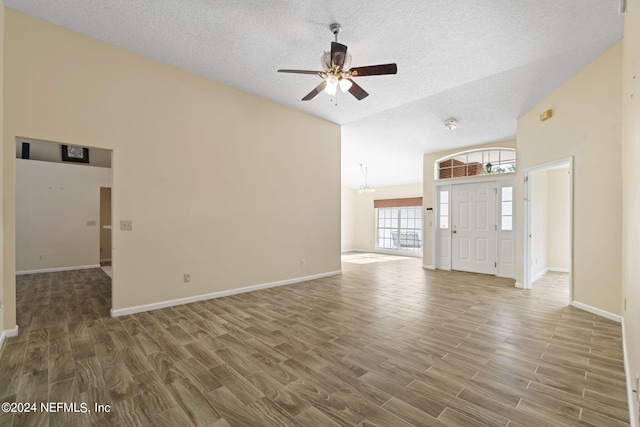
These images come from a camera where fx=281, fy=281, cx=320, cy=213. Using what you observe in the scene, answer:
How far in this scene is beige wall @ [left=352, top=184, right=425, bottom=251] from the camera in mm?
10531

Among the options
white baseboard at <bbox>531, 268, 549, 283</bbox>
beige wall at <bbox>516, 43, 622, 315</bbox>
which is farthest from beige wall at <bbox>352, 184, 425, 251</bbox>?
beige wall at <bbox>516, 43, 622, 315</bbox>

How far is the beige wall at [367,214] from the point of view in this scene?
10531 millimetres

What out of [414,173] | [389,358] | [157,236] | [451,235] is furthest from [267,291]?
[414,173]

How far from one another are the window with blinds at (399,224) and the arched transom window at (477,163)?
271 cm

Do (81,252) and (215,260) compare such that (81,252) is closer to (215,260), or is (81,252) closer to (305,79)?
(215,260)

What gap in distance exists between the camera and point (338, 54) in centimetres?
282

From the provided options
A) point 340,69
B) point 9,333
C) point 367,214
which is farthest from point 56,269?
point 367,214

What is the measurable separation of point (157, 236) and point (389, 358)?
3242mm

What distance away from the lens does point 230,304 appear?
397 centimetres

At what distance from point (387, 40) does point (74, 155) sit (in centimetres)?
809

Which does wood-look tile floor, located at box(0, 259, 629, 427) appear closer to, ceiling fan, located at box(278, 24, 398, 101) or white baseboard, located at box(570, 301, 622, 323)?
white baseboard, located at box(570, 301, 622, 323)

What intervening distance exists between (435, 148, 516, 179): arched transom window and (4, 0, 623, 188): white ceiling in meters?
1.49

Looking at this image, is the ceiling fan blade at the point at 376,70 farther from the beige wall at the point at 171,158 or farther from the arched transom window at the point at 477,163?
the arched transom window at the point at 477,163

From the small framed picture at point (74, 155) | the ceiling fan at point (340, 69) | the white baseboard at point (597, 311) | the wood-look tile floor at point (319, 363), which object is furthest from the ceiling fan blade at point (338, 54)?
the small framed picture at point (74, 155)
